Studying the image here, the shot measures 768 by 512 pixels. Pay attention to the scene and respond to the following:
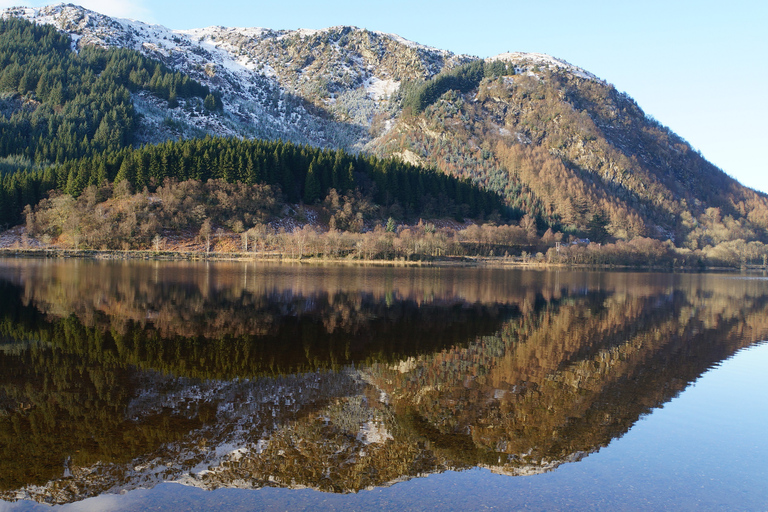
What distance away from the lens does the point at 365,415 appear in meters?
12.3

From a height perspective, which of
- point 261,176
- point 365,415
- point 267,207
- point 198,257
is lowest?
point 198,257

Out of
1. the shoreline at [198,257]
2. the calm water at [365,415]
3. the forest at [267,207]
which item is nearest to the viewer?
the calm water at [365,415]

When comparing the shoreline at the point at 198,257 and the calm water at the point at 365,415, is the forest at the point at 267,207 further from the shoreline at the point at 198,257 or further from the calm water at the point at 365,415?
the calm water at the point at 365,415

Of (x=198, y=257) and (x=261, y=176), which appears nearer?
(x=198, y=257)

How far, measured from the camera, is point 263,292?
124ft

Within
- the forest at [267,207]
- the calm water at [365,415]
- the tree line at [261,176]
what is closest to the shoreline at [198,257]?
the forest at [267,207]

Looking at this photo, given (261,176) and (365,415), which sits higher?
(261,176)

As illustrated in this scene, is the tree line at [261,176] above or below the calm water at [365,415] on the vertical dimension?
above

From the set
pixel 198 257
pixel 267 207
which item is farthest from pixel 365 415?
pixel 267 207

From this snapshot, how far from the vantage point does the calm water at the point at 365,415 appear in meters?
9.02

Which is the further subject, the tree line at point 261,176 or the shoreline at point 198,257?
the tree line at point 261,176

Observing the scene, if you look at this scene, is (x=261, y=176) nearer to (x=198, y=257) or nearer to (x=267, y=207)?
(x=267, y=207)

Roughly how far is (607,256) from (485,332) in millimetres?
116618

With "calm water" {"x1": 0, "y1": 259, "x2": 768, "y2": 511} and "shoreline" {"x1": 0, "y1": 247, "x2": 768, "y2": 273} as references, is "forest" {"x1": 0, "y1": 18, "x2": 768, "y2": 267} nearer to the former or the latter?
"shoreline" {"x1": 0, "y1": 247, "x2": 768, "y2": 273}
